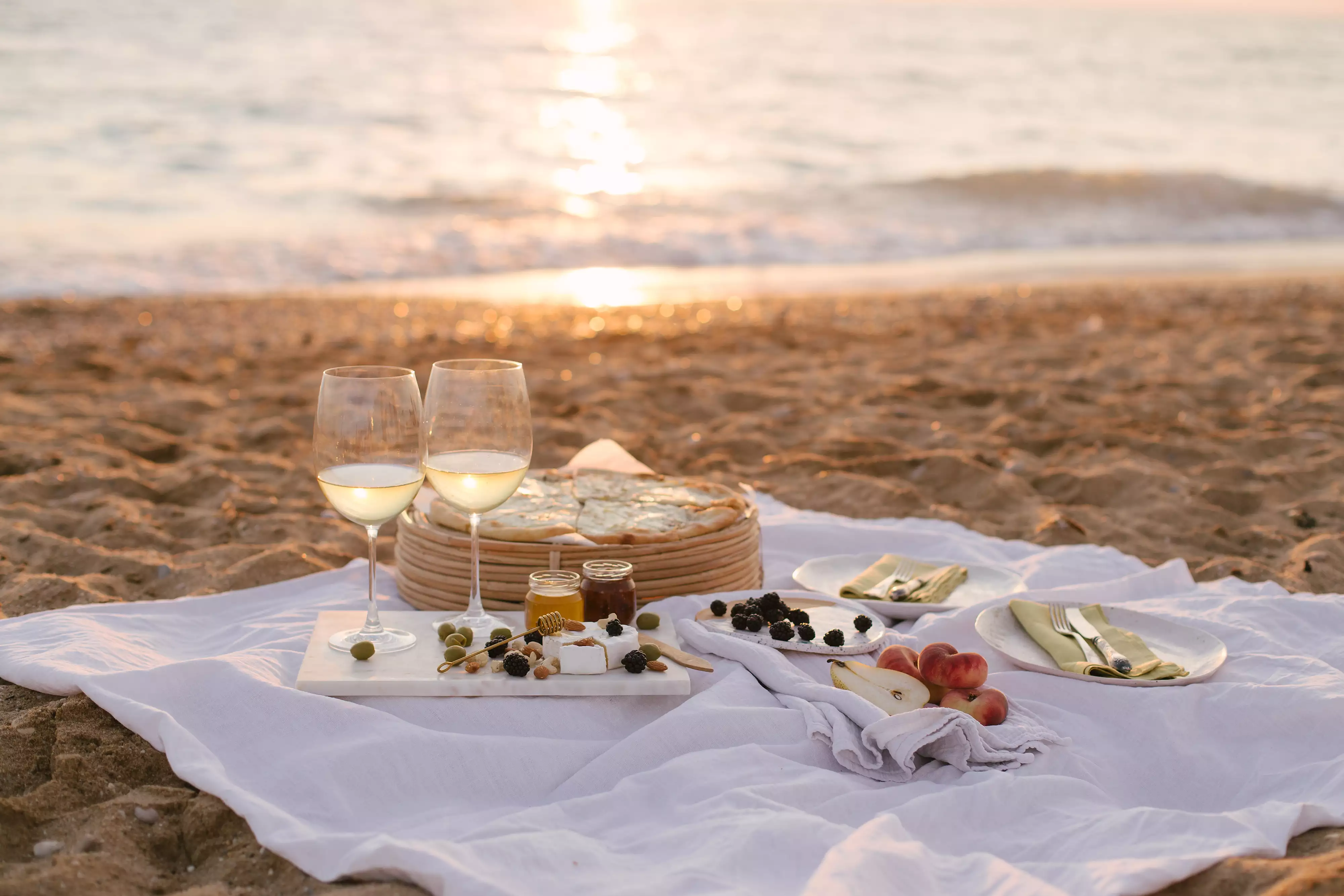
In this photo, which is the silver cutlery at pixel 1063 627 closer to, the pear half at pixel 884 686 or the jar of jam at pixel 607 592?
the pear half at pixel 884 686

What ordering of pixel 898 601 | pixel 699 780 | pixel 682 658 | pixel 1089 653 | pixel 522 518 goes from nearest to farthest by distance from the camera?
pixel 699 780, pixel 682 658, pixel 1089 653, pixel 522 518, pixel 898 601

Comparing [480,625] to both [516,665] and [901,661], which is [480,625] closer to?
[516,665]

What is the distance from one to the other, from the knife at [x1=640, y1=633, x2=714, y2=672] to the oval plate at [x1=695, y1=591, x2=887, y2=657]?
7.0 inches

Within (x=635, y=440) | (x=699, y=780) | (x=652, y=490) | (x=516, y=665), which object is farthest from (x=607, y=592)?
(x=635, y=440)

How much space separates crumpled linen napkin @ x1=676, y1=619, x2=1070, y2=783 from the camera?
254 cm

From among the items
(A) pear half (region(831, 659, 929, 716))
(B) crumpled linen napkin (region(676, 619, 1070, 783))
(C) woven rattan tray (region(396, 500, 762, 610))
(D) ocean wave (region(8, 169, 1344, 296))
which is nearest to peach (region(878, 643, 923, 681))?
(A) pear half (region(831, 659, 929, 716))

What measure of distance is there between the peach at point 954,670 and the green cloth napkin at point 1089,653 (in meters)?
0.39

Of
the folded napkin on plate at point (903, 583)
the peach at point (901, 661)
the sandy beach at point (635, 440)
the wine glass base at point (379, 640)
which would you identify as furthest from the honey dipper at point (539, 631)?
the folded napkin on plate at point (903, 583)

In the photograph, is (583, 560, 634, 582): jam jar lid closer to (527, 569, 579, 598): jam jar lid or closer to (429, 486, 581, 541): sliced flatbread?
(527, 569, 579, 598): jam jar lid

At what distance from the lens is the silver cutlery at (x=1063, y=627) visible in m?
3.03

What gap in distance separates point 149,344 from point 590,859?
24.8 ft

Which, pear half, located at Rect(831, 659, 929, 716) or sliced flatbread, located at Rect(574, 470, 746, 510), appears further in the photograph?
sliced flatbread, located at Rect(574, 470, 746, 510)

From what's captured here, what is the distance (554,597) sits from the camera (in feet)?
9.05

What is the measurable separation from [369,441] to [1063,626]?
1.92 meters
